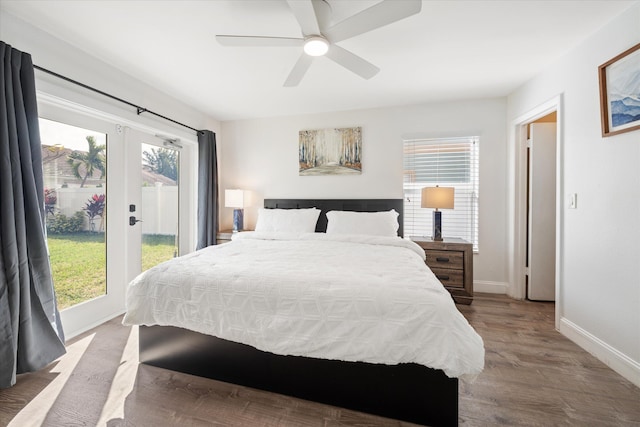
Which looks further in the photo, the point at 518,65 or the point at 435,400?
the point at 518,65

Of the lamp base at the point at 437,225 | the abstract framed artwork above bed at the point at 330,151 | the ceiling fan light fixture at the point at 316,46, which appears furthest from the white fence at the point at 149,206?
the lamp base at the point at 437,225

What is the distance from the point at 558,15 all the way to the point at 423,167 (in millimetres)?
1919

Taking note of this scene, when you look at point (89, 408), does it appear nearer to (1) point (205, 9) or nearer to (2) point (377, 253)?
(2) point (377, 253)

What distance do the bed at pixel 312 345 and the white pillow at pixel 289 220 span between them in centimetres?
140

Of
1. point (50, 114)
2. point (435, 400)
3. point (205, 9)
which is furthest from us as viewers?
point (50, 114)

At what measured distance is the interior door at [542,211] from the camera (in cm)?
313

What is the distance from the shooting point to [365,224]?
322cm

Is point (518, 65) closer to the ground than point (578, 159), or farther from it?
farther from it

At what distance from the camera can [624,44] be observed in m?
1.86

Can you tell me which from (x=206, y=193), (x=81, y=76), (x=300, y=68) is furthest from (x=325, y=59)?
(x=206, y=193)

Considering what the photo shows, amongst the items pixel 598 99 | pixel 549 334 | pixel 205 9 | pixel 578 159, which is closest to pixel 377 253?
pixel 549 334

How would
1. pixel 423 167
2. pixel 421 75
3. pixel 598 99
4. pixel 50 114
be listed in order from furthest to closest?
pixel 423 167
pixel 421 75
pixel 50 114
pixel 598 99

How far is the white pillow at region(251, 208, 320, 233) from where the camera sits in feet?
11.3

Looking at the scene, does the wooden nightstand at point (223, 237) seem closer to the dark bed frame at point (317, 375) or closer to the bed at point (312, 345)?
the bed at point (312, 345)
